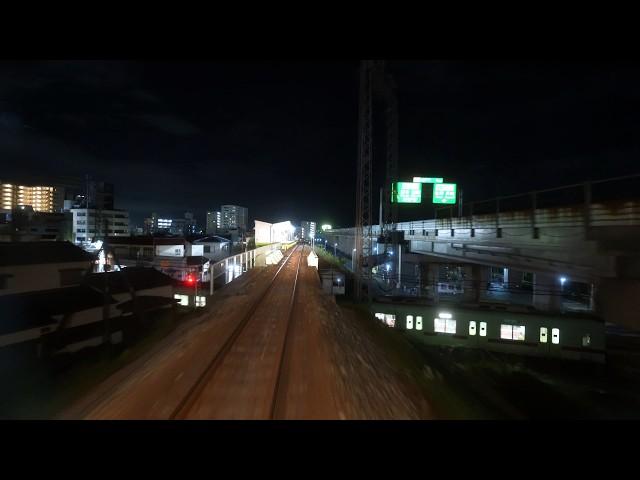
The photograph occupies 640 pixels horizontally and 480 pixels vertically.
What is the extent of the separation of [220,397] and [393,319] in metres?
15.9

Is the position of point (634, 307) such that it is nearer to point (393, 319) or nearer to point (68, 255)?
point (393, 319)

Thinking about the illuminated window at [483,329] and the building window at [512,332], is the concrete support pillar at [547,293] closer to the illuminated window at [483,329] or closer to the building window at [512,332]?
the building window at [512,332]

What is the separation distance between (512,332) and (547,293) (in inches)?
176

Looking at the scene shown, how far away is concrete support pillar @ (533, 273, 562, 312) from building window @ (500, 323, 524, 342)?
2888 mm

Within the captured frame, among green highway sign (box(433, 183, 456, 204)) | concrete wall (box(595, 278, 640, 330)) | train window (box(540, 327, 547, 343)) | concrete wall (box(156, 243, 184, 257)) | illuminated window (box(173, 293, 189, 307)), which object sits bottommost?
train window (box(540, 327, 547, 343))

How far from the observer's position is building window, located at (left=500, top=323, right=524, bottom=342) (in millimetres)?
16922

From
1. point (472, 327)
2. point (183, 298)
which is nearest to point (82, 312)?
point (183, 298)

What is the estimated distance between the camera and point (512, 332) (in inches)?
669

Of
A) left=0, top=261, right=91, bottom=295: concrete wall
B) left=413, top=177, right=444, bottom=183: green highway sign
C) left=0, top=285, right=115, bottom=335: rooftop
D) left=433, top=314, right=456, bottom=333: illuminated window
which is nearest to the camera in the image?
left=0, top=285, right=115, bottom=335: rooftop

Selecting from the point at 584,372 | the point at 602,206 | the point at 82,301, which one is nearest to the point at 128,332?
the point at 82,301

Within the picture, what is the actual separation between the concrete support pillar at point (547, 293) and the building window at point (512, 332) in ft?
9.48

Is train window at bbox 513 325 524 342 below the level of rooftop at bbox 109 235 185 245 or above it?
below

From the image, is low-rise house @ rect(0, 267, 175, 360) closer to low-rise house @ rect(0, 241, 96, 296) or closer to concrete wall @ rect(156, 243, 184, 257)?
low-rise house @ rect(0, 241, 96, 296)

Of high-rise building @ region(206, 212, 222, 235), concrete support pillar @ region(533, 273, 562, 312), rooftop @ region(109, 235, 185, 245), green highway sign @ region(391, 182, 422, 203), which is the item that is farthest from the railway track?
high-rise building @ region(206, 212, 222, 235)
